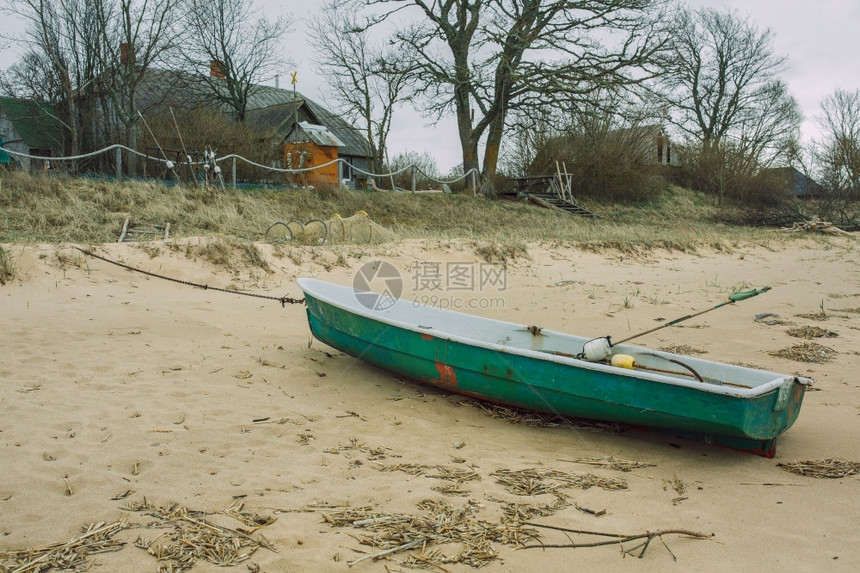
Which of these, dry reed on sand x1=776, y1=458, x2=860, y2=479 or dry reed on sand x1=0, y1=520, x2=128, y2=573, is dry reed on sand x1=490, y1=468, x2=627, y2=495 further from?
dry reed on sand x1=0, y1=520, x2=128, y2=573

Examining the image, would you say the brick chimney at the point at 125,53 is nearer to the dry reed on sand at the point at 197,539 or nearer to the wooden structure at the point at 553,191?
the wooden structure at the point at 553,191

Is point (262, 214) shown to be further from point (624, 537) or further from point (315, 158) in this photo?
point (315, 158)

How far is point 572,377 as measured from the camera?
15.3 ft

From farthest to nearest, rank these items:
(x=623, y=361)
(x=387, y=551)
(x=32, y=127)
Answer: (x=32, y=127), (x=623, y=361), (x=387, y=551)

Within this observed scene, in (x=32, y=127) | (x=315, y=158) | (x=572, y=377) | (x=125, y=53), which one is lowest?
(x=572, y=377)

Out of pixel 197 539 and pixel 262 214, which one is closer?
pixel 197 539

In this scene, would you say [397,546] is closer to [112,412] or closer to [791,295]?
[112,412]

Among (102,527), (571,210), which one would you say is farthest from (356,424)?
(571,210)

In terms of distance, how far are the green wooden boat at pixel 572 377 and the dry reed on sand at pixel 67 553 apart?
2.85 meters

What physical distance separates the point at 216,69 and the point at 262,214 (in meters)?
18.5

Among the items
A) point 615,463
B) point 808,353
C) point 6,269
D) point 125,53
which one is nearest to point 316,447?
point 615,463

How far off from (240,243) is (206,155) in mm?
7042

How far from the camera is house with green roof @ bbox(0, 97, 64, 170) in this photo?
2450cm

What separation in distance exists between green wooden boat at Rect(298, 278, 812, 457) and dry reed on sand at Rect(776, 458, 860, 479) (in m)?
0.20
